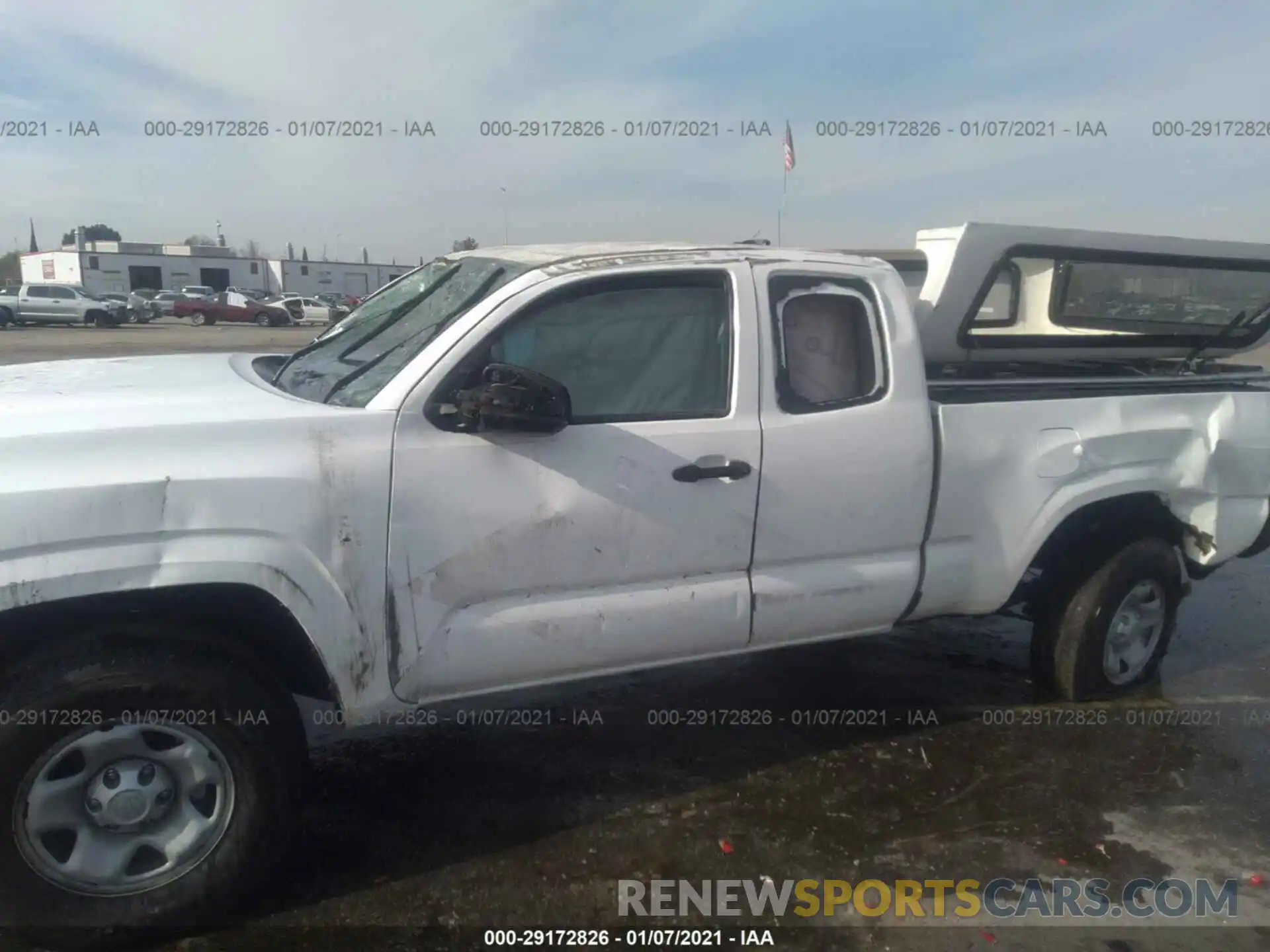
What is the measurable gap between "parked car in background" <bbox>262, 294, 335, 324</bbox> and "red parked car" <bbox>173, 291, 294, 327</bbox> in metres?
1.16

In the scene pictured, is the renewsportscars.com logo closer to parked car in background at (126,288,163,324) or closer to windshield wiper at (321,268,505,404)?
windshield wiper at (321,268,505,404)

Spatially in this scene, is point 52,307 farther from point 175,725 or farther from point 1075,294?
point 175,725

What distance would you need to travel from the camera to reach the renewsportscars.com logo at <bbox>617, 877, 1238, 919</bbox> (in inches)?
128

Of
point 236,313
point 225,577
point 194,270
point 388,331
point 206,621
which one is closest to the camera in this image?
point 225,577

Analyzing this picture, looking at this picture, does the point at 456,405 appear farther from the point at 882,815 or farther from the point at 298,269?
the point at 298,269

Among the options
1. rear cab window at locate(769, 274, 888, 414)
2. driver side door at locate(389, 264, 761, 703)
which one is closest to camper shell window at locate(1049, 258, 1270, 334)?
rear cab window at locate(769, 274, 888, 414)

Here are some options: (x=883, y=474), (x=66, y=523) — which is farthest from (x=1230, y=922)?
(x=66, y=523)

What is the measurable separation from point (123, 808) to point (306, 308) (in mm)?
45491

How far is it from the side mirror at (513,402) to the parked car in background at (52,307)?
38.5 meters

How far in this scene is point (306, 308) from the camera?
45719mm

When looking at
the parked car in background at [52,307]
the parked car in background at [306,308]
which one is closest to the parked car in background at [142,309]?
the parked car in background at [52,307]

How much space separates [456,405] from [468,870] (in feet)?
4.88

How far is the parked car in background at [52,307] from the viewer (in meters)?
35.7

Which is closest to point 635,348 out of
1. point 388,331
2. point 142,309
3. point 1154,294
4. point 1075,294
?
point 388,331
